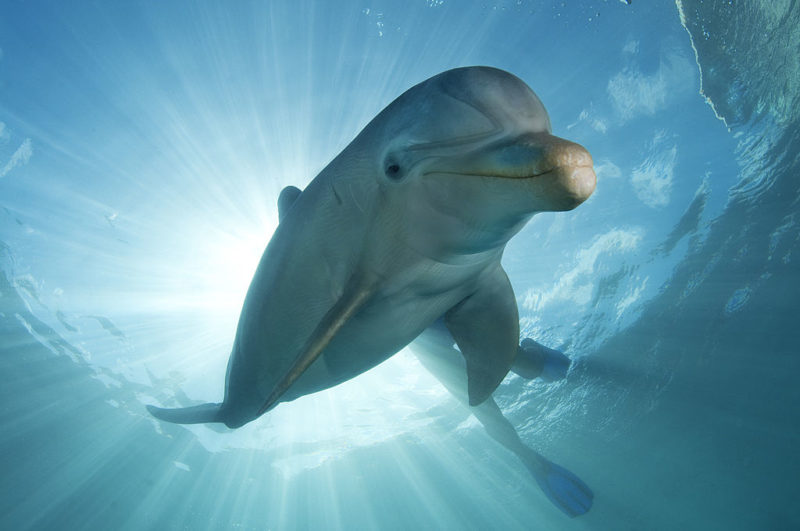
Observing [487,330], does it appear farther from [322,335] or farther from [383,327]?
[322,335]

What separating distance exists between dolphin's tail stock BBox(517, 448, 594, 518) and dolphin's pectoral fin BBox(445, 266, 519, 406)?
30.7 feet

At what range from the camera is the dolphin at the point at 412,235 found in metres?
1.33

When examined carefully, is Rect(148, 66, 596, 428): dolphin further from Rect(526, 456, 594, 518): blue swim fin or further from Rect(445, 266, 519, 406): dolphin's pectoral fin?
Rect(526, 456, 594, 518): blue swim fin

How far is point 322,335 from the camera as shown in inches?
69.2

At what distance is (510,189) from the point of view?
129 centimetres

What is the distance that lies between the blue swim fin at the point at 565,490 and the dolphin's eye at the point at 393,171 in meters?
11.1

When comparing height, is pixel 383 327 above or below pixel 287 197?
below

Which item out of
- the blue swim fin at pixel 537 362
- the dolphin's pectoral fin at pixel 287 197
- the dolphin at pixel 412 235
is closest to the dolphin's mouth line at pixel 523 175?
the dolphin at pixel 412 235

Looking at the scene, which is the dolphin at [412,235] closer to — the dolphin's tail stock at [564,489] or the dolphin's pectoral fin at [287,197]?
the dolphin's pectoral fin at [287,197]

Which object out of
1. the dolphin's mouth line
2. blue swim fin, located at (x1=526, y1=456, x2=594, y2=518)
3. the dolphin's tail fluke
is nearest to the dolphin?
the dolphin's mouth line

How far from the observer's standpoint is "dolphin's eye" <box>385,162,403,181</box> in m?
1.69

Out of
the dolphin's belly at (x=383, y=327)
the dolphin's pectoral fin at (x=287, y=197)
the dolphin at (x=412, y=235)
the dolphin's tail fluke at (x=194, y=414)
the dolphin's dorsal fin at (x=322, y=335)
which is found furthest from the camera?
the dolphin's tail fluke at (x=194, y=414)

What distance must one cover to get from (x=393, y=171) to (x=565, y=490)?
40.9 ft

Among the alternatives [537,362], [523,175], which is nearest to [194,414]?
[523,175]
